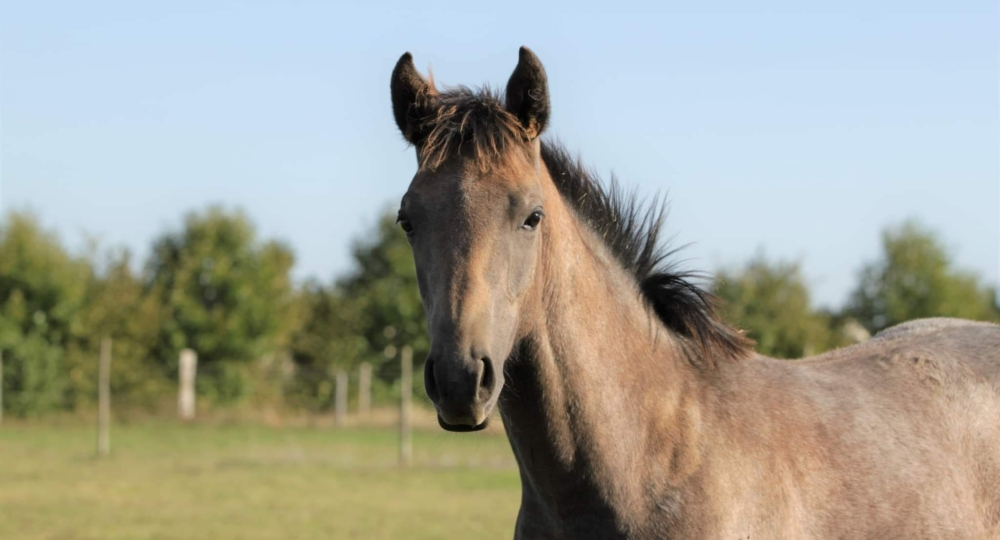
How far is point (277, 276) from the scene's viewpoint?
36094mm

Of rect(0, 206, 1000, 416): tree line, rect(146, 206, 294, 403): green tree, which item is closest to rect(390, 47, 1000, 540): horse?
rect(0, 206, 1000, 416): tree line

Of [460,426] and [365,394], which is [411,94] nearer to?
[460,426]

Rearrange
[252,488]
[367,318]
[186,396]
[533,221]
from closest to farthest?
[533,221] < [252,488] < [186,396] < [367,318]

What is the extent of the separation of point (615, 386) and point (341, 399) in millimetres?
23370

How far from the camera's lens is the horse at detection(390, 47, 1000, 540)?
3.38 metres

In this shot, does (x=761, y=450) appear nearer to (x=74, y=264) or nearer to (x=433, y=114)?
(x=433, y=114)

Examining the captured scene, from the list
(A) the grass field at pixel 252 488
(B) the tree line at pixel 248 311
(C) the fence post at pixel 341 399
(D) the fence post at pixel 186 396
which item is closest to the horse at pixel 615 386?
(A) the grass field at pixel 252 488

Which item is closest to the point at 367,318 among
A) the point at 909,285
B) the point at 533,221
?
the point at 909,285

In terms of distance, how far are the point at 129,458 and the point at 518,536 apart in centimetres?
1713

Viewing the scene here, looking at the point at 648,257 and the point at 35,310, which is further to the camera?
the point at 35,310

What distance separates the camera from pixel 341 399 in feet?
86.9

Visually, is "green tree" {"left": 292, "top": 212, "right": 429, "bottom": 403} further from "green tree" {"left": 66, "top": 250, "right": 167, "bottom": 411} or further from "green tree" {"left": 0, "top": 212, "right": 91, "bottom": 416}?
"green tree" {"left": 0, "top": 212, "right": 91, "bottom": 416}

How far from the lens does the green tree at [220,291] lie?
3356 centimetres

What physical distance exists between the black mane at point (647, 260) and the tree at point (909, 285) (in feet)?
80.7
